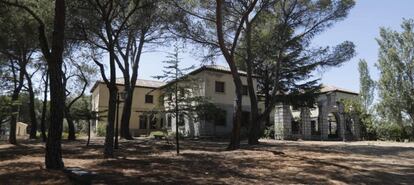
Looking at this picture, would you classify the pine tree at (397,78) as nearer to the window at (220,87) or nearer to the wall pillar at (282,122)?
A: the wall pillar at (282,122)

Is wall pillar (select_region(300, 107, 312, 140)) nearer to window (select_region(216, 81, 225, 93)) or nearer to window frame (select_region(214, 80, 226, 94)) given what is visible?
window frame (select_region(214, 80, 226, 94))

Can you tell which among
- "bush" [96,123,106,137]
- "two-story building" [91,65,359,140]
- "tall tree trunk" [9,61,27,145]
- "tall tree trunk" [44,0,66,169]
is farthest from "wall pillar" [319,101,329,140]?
"tall tree trunk" [44,0,66,169]

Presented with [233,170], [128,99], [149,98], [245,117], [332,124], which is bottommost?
[233,170]

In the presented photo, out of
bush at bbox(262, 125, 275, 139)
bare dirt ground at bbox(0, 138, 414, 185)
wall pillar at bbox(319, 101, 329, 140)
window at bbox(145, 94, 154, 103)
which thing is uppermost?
window at bbox(145, 94, 154, 103)

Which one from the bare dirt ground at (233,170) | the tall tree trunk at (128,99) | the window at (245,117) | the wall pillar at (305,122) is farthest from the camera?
the wall pillar at (305,122)

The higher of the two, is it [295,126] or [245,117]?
[245,117]

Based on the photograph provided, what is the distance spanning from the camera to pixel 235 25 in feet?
70.5

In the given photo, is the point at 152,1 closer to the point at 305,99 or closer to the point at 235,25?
the point at 235,25

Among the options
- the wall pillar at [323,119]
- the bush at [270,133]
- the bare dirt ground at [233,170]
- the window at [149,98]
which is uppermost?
the window at [149,98]

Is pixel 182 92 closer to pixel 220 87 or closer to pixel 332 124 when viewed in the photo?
pixel 220 87

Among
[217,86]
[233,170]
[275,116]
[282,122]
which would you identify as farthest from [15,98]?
[275,116]

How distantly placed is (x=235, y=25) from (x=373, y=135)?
67.2 feet

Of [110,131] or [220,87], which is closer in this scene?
[110,131]

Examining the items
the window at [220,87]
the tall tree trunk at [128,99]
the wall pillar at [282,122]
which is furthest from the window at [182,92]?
the wall pillar at [282,122]
